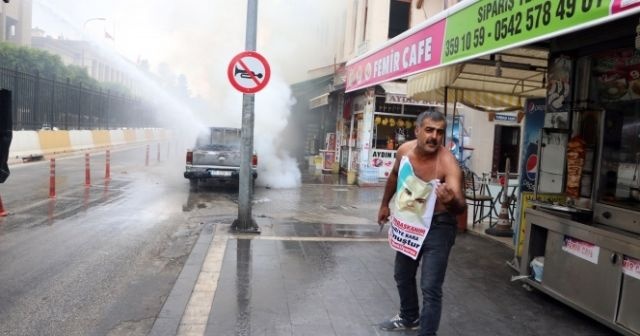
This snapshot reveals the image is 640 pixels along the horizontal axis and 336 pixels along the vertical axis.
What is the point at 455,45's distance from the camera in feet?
15.8

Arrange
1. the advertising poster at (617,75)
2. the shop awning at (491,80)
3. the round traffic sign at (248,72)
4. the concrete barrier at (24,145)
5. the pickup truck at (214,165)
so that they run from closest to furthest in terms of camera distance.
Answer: the advertising poster at (617,75) < the shop awning at (491,80) < the round traffic sign at (248,72) < the pickup truck at (214,165) < the concrete barrier at (24,145)

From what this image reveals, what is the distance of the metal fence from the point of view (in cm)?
1995

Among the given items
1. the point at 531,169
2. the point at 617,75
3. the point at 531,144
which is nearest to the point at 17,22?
the point at 531,144

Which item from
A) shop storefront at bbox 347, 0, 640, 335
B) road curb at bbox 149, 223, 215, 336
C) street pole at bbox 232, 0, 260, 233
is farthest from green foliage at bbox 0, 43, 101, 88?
shop storefront at bbox 347, 0, 640, 335

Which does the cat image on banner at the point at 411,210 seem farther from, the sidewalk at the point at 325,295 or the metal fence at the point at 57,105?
the metal fence at the point at 57,105

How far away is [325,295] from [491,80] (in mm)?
4964

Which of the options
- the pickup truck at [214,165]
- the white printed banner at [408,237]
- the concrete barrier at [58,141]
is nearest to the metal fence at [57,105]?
the concrete barrier at [58,141]

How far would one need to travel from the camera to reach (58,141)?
68.9 feet

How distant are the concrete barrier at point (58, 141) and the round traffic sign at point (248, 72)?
12.4 meters

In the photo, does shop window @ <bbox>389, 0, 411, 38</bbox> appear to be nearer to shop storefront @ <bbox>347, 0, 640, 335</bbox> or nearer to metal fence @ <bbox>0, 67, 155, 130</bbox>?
shop storefront @ <bbox>347, 0, 640, 335</bbox>

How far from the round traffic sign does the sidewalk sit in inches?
85.1

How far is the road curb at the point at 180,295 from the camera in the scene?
388cm

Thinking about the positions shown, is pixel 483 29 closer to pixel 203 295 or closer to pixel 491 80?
pixel 203 295

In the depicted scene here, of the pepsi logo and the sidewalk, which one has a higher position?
the pepsi logo
